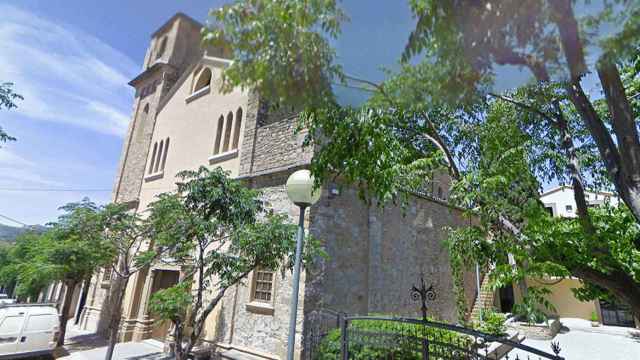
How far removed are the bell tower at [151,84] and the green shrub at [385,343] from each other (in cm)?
1339

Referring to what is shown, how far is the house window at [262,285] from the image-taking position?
9125mm

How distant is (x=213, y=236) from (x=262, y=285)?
97.4 inches

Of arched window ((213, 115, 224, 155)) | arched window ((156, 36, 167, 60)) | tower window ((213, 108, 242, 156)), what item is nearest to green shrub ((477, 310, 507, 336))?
tower window ((213, 108, 242, 156))

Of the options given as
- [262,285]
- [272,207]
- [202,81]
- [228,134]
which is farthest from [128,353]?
[202,81]

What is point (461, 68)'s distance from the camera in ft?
9.62

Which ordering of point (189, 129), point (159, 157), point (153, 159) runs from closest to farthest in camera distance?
point (189, 129)
point (159, 157)
point (153, 159)

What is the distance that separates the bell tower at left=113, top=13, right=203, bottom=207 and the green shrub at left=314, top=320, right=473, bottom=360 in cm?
1339

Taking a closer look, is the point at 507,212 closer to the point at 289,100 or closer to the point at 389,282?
the point at 289,100

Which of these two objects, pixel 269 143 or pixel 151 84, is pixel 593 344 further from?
pixel 151 84

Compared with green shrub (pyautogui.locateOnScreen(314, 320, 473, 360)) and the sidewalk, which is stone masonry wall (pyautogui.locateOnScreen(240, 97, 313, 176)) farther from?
the sidewalk

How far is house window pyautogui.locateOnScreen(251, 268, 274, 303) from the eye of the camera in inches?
359

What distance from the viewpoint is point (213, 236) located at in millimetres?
7781

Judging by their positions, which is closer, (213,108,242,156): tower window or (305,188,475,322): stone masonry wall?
(305,188,475,322): stone masonry wall

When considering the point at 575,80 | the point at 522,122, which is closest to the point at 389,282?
the point at 522,122
